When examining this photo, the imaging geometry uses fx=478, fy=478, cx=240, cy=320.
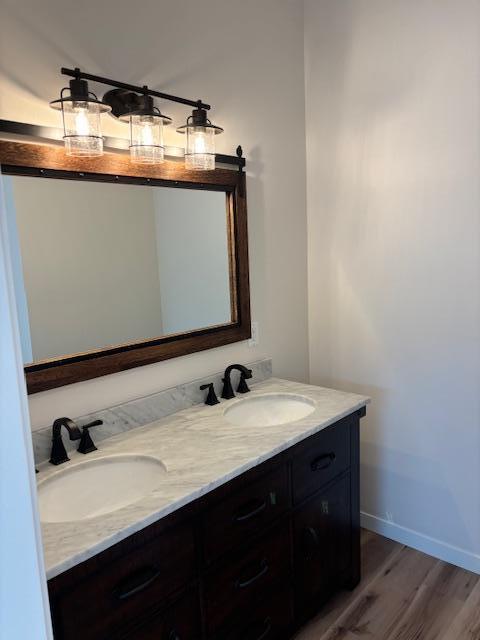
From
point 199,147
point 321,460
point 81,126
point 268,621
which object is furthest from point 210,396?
point 81,126

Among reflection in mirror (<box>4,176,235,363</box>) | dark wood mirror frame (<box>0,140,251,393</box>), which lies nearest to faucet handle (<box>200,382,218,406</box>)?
dark wood mirror frame (<box>0,140,251,393</box>)

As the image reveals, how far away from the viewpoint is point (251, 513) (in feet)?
4.94

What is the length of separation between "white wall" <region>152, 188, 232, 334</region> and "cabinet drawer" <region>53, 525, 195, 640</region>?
821 mm

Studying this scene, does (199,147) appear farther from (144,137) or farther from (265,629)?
(265,629)

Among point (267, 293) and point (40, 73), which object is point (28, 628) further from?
point (267, 293)

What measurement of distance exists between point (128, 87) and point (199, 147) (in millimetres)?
325

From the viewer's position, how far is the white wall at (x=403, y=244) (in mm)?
1971

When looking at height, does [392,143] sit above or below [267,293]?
above

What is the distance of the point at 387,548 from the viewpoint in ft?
7.73

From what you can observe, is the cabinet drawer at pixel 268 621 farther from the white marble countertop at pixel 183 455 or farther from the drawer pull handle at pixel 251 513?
the white marble countertop at pixel 183 455

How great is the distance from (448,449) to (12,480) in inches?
78.4

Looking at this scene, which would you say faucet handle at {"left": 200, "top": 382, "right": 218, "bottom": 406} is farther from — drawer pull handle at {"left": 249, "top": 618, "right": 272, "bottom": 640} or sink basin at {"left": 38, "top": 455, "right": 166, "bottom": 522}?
drawer pull handle at {"left": 249, "top": 618, "right": 272, "bottom": 640}

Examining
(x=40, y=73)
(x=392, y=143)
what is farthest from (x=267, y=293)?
(x=40, y=73)

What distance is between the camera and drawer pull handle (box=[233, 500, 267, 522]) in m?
1.47
